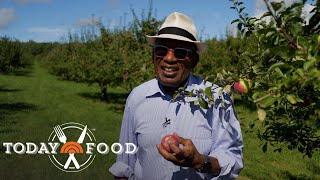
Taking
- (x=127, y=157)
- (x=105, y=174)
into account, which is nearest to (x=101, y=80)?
(x=105, y=174)

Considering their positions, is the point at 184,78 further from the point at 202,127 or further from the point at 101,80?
the point at 101,80

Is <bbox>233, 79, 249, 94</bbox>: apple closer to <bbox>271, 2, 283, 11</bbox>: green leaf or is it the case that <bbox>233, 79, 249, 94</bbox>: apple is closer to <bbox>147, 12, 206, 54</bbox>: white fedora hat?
<bbox>271, 2, 283, 11</bbox>: green leaf

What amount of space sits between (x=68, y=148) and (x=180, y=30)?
8.04 metres

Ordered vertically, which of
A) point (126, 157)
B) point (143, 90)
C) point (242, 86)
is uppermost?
point (242, 86)

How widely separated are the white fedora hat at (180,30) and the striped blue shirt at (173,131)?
0.26 meters

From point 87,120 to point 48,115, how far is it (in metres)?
1.74

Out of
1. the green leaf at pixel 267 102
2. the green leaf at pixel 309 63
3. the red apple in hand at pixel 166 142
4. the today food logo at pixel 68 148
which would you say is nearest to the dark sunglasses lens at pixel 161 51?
the red apple in hand at pixel 166 142

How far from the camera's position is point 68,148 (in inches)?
395

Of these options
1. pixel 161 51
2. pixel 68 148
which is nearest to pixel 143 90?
pixel 161 51

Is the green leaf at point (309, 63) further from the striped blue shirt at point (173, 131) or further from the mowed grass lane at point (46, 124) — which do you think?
→ the mowed grass lane at point (46, 124)

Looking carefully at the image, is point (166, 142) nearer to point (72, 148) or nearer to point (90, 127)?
point (72, 148)

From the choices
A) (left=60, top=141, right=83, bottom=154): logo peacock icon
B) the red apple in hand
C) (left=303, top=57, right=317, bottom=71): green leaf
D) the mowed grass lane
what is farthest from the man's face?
(left=60, top=141, right=83, bottom=154): logo peacock icon

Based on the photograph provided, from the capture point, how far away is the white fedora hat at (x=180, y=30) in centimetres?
258

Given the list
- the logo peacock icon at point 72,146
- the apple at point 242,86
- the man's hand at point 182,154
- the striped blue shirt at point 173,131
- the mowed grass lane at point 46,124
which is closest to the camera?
the apple at point 242,86
